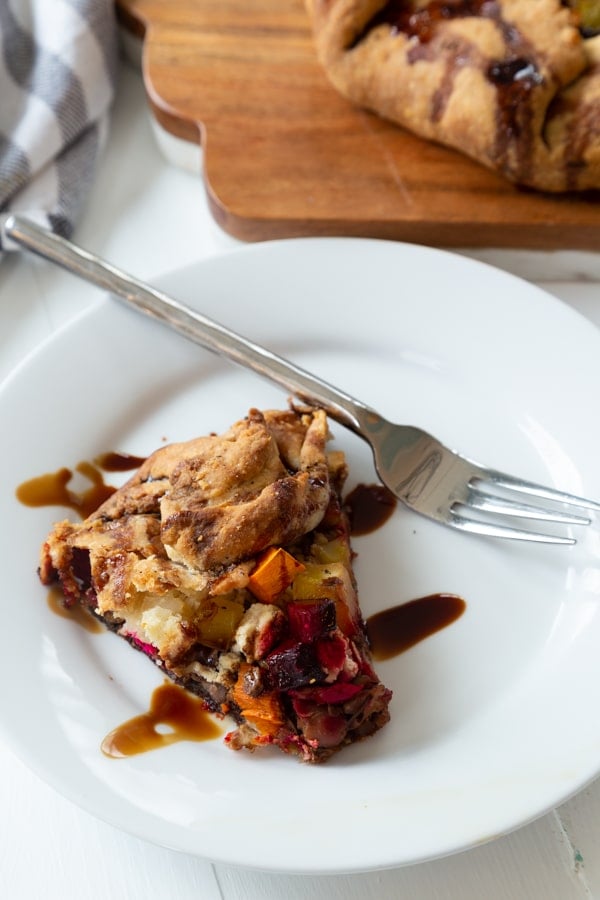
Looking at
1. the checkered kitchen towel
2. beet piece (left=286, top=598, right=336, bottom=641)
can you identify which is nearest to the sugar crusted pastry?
the checkered kitchen towel

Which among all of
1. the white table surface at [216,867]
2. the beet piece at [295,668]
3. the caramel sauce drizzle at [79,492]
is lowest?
the white table surface at [216,867]

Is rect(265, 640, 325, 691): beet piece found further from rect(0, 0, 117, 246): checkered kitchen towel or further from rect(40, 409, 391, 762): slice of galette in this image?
rect(0, 0, 117, 246): checkered kitchen towel

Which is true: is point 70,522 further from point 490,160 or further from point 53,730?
point 490,160

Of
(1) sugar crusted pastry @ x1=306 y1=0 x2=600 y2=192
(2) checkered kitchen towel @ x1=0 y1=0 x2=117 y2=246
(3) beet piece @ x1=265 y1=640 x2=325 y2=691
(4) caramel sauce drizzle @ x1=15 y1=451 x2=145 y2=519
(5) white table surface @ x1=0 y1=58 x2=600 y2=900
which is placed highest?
(2) checkered kitchen towel @ x1=0 y1=0 x2=117 y2=246

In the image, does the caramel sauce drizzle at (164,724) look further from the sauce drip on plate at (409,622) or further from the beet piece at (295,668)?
the sauce drip on plate at (409,622)

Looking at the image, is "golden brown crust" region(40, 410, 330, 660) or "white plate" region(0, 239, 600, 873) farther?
"golden brown crust" region(40, 410, 330, 660)

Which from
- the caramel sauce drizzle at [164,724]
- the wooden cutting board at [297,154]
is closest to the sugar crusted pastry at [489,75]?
the wooden cutting board at [297,154]

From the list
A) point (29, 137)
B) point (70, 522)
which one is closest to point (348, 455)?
point (70, 522)
